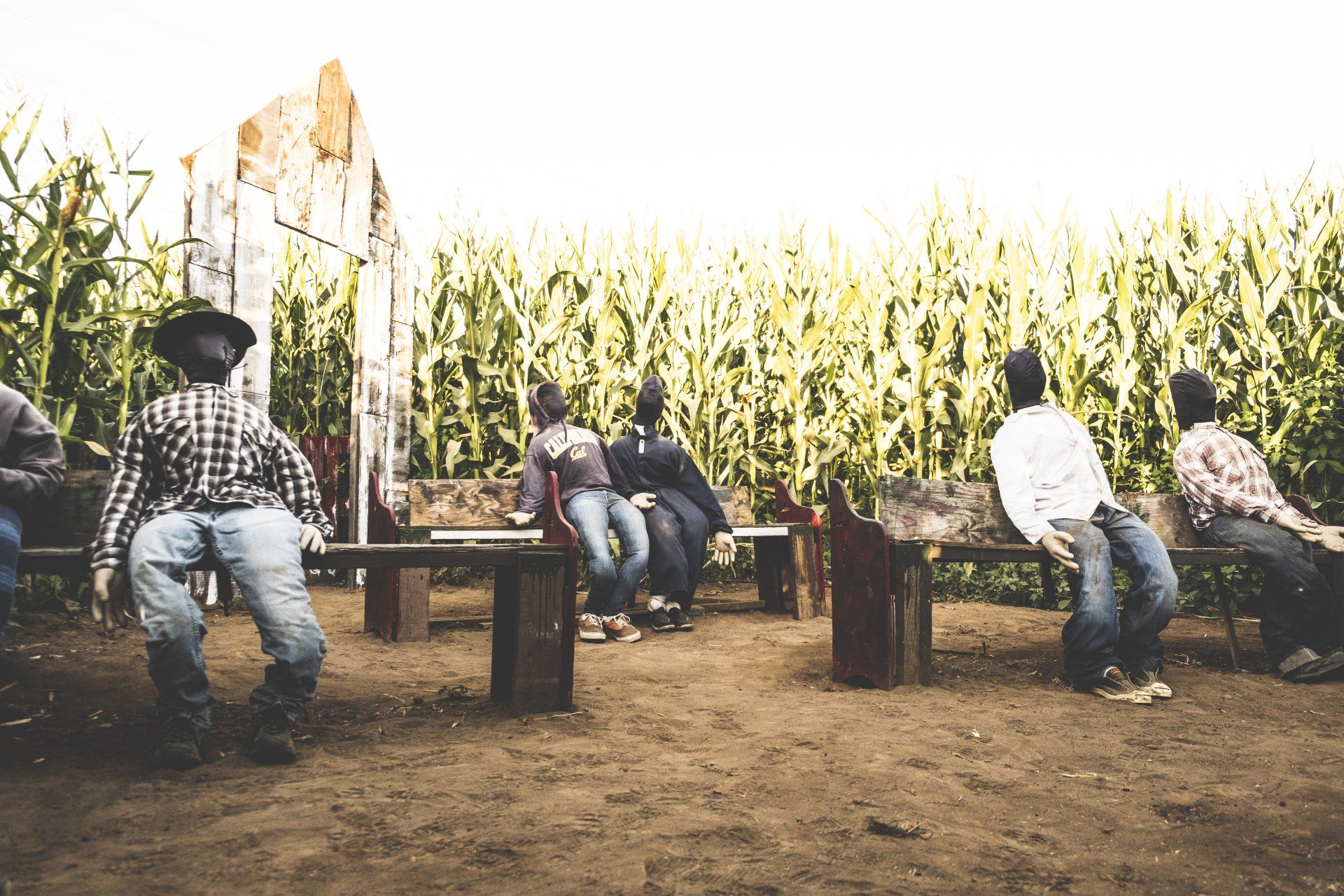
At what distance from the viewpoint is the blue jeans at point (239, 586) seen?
9.16 ft

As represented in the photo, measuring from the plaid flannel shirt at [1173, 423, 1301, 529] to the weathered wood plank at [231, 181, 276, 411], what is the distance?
533cm

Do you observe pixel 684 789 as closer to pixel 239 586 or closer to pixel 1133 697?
pixel 239 586

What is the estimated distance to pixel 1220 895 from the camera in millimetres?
1994

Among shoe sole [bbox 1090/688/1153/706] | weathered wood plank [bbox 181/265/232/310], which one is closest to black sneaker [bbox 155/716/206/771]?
shoe sole [bbox 1090/688/1153/706]

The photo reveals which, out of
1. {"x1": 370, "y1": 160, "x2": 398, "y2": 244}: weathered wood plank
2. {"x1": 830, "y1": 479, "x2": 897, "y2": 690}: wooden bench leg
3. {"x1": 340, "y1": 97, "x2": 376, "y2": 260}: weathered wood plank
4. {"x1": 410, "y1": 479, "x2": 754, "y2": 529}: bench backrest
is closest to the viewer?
{"x1": 830, "y1": 479, "x2": 897, "y2": 690}: wooden bench leg

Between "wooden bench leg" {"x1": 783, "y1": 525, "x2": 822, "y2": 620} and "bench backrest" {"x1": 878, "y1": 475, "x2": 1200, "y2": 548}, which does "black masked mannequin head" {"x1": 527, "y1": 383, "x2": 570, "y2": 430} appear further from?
"bench backrest" {"x1": 878, "y1": 475, "x2": 1200, "y2": 548}

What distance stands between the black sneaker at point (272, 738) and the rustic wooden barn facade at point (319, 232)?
11.7 ft

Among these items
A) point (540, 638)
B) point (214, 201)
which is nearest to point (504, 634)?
point (540, 638)

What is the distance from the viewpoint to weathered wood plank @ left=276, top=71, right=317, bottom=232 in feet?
21.0

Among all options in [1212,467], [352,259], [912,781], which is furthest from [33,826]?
[352,259]

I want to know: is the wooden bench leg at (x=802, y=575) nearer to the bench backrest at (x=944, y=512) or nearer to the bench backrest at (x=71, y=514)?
the bench backrest at (x=944, y=512)

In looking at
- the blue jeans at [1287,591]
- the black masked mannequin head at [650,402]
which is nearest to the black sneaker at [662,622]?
the black masked mannequin head at [650,402]

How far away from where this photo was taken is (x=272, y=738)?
2.84 metres

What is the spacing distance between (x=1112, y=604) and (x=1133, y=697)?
1.26 ft
